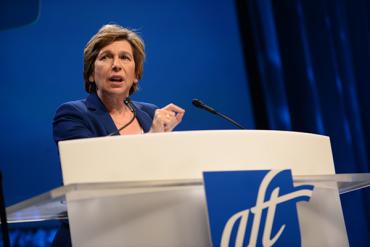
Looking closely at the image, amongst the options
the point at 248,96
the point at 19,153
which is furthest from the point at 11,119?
the point at 248,96

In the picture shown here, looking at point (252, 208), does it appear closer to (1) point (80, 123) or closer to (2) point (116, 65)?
(1) point (80, 123)

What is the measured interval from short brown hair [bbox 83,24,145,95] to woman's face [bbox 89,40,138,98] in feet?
0.06

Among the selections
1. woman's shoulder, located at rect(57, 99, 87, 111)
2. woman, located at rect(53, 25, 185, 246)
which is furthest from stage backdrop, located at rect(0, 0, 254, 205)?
woman's shoulder, located at rect(57, 99, 87, 111)

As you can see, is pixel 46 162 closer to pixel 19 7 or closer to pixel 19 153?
pixel 19 153

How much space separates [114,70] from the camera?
2.29m

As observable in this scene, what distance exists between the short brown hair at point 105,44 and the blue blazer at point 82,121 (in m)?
0.19

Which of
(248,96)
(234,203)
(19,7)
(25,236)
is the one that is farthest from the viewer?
(248,96)

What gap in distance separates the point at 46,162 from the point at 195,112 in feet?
2.56

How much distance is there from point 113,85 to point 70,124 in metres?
0.35

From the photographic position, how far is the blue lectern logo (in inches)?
54.8

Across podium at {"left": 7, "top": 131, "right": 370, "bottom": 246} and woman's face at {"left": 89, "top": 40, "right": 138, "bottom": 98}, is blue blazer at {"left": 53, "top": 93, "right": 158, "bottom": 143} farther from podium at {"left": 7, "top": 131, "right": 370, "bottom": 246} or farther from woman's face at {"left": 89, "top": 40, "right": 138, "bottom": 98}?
podium at {"left": 7, "top": 131, "right": 370, "bottom": 246}

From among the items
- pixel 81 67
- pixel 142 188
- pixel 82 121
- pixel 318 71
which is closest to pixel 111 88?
pixel 82 121

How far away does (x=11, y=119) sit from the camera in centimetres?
321

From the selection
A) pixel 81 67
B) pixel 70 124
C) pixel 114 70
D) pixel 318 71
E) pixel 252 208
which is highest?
pixel 81 67
